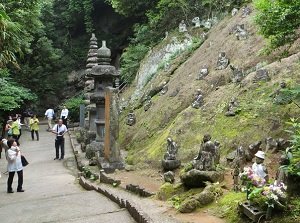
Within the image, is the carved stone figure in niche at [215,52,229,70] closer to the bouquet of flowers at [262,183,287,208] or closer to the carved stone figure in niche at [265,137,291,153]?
the carved stone figure in niche at [265,137,291,153]

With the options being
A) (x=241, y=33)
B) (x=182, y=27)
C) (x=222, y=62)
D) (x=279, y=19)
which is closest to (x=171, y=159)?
(x=279, y=19)

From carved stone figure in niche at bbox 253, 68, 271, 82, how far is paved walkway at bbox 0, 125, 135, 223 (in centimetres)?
635

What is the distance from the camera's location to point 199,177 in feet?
22.6

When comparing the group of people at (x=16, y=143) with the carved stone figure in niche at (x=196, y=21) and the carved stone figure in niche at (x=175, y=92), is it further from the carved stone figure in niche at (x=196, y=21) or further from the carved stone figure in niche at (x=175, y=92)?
the carved stone figure in niche at (x=196, y=21)

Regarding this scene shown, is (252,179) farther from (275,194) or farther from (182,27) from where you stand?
(182,27)

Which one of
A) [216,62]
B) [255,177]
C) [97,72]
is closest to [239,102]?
[216,62]

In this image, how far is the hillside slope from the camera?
9906mm

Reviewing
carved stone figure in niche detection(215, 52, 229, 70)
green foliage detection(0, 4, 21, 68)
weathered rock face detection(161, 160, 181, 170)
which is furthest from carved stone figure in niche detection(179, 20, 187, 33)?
green foliage detection(0, 4, 21, 68)

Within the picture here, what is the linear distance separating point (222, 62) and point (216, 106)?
312 centimetres

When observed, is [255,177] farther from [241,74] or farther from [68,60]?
[68,60]

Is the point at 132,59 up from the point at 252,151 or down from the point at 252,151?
up

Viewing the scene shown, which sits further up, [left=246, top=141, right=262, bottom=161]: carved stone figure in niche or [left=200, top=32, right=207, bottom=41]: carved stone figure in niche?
[left=200, top=32, right=207, bottom=41]: carved stone figure in niche

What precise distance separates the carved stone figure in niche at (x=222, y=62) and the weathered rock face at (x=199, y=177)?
7.91 meters

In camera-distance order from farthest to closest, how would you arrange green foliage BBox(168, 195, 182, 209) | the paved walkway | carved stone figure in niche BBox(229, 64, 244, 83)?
carved stone figure in niche BBox(229, 64, 244, 83), the paved walkway, green foliage BBox(168, 195, 182, 209)
